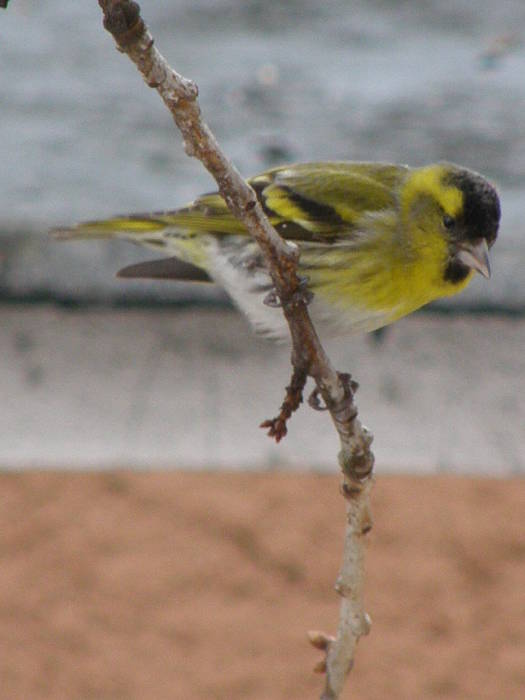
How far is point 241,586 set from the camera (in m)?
4.79

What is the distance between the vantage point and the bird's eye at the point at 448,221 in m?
3.03

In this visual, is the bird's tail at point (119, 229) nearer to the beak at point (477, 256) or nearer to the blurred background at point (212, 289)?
the blurred background at point (212, 289)

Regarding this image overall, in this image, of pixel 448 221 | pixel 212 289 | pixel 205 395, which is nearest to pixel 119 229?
pixel 212 289

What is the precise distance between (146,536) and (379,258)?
2213mm

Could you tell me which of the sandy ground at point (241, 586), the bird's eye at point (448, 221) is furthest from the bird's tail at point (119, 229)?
the sandy ground at point (241, 586)

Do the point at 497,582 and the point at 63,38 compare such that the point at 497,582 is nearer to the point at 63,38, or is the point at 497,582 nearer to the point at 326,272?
the point at 326,272

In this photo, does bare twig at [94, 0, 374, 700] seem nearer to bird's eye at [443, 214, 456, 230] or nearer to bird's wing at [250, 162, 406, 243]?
bird's eye at [443, 214, 456, 230]

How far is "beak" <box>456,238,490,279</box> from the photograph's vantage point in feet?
9.26

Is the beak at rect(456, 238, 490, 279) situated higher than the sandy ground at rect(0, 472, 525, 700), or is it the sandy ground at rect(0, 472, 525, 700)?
the beak at rect(456, 238, 490, 279)

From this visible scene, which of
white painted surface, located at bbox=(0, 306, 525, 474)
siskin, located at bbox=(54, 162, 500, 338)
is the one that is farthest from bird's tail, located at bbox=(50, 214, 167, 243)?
white painted surface, located at bbox=(0, 306, 525, 474)

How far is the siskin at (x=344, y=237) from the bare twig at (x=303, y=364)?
0.81 meters

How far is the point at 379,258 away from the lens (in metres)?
3.14

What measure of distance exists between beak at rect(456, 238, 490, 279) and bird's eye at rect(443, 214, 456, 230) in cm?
9

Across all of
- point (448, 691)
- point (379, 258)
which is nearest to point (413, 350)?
point (379, 258)
